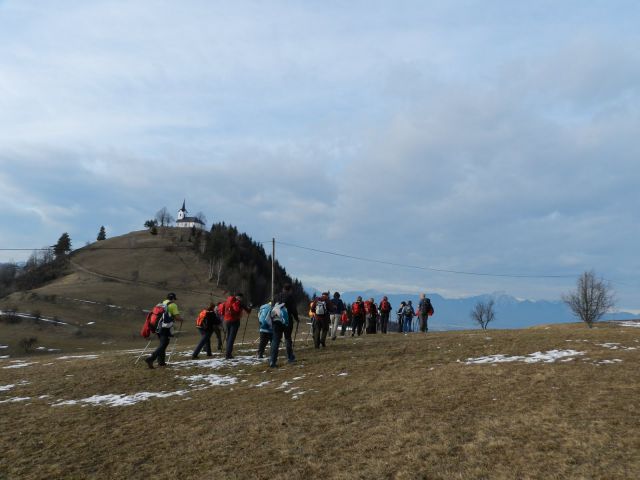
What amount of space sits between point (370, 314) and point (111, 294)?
3554 inches

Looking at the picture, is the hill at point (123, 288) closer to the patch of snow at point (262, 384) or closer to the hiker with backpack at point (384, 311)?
the hiker with backpack at point (384, 311)

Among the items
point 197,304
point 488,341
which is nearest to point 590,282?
point 488,341

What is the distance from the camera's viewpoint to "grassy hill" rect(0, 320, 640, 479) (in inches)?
309

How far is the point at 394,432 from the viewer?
9203mm

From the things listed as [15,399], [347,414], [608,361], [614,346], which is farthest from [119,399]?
[614,346]

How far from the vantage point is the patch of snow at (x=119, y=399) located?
13.5 meters

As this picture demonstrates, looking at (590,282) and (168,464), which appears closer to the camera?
(168,464)

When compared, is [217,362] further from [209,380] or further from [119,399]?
[119,399]

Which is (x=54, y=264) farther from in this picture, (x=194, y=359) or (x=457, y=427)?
Answer: (x=457, y=427)

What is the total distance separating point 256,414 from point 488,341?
12.6 meters

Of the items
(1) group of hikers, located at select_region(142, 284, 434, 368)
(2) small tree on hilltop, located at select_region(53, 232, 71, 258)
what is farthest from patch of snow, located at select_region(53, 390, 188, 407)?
(2) small tree on hilltop, located at select_region(53, 232, 71, 258)

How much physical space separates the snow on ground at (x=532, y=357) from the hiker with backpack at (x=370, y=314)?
55.4 feet

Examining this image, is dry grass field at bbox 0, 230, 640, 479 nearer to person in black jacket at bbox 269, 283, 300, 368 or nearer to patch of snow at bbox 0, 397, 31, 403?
patch of snow at bbox 0, 397, 31, 403

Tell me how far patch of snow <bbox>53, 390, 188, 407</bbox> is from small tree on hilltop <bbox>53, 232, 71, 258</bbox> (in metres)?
174
